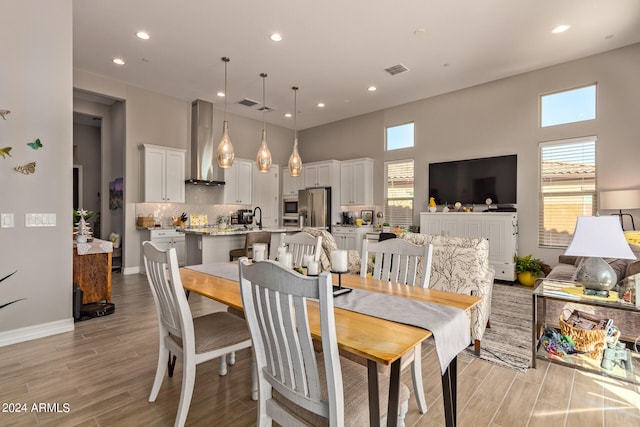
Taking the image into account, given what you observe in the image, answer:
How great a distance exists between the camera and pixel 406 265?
2.14m

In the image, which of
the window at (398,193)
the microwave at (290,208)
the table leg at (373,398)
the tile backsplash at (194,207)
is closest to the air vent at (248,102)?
the tile backsplash at (194,207)

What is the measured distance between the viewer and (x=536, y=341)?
2.46 meters

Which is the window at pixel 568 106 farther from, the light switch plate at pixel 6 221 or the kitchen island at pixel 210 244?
the light switch plate at pixel 6 221

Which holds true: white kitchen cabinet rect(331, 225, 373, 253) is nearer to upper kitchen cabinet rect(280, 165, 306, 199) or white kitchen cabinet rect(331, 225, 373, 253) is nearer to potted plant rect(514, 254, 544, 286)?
upper kitchen cabinet rect(280, 165, 306, 199)

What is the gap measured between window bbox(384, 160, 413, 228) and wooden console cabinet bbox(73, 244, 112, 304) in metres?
5.37

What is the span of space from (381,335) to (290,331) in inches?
13.7

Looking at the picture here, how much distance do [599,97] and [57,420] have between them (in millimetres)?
Answer: 7128

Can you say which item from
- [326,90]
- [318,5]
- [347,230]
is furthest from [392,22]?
[347,230]

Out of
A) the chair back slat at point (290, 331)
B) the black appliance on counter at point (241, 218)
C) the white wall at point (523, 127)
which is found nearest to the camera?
the chair back slat at point (290, 331)

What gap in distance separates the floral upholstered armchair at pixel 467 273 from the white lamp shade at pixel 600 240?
0.77 m

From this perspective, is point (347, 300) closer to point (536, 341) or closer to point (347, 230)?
point (536, 341)

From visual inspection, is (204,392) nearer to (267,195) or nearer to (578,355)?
(578,355)

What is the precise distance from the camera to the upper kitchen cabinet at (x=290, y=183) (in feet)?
27.9

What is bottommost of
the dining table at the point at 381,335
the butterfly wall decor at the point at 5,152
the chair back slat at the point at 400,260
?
the dining table at the point at 381,335
